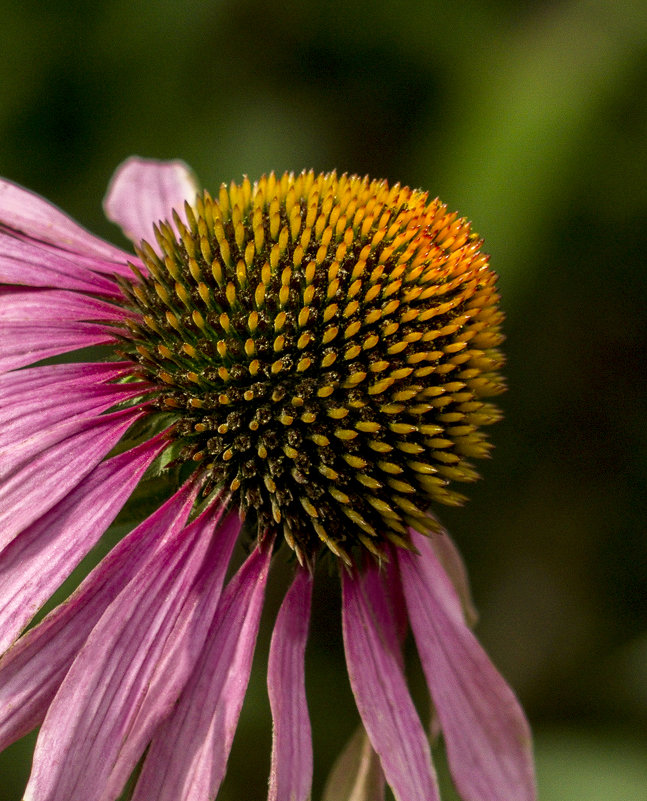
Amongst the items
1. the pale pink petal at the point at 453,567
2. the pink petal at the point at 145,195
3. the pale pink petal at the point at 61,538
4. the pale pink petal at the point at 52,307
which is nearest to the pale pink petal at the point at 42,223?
the pale pink petal at the point at 52,307

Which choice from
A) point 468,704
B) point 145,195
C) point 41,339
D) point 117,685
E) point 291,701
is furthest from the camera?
point 145,195

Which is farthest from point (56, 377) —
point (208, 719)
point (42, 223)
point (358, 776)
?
point (358, 776)

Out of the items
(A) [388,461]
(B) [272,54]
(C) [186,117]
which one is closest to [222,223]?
(A) [388,461]

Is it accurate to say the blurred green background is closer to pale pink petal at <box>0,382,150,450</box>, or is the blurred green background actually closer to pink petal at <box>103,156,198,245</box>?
pink petal at <box>103,156,198,245</box>

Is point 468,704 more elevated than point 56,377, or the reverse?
point 56,377

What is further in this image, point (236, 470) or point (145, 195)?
point (145, 195)

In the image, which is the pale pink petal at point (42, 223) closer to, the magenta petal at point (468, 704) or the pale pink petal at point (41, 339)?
the pale pink petal at point (41, 339)

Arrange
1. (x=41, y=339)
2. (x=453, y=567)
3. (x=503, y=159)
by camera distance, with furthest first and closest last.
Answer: (x=503, y=159), (x=453, y=567), (x=41, y=339)

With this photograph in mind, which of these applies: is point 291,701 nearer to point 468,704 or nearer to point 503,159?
point 468,704
